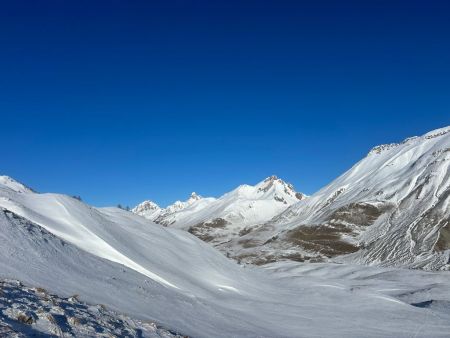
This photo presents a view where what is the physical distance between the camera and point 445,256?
13912cm

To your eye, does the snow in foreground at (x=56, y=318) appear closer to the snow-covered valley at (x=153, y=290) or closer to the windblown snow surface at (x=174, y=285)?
the snow-covered valley at (x=153, y=290)

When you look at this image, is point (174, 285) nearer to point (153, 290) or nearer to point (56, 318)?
point (153, 290)

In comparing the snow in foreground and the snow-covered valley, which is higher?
the snow-covered valley

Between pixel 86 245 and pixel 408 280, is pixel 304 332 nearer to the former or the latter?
pixel 86 245

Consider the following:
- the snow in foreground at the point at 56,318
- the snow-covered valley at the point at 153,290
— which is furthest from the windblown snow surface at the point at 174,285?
the snow in foreground at the point at 56,318

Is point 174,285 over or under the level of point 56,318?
over

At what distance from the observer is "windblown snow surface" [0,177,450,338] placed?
1764 centimetres

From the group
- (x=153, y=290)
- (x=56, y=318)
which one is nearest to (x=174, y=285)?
(x=153, y=290)

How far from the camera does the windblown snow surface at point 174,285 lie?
1764 centimetres

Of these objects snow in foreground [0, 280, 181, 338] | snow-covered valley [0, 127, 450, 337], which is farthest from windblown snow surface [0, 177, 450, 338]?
snow in foreground [0, 280, 181, 338]

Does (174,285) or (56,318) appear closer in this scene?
(56,318)

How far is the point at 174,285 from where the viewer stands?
27812 millimetres

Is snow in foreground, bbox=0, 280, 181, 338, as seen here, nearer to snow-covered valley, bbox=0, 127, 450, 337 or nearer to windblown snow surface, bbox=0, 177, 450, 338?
snow-covered valley, bbox=0, 127, 450, 337

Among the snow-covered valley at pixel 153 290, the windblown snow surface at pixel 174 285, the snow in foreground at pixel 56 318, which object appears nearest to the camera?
the snow in foreground at pixel 56 318
